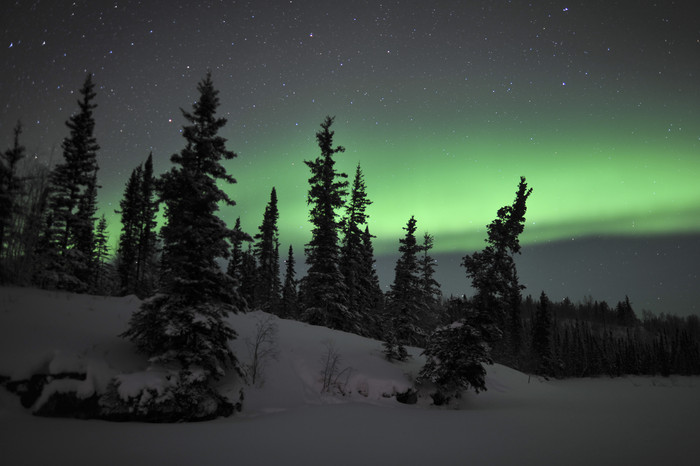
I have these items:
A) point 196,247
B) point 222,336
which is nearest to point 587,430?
point 222,336

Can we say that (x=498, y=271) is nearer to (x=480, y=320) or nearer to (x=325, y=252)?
(x=480, y=320)

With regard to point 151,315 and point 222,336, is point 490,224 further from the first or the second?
point 151,315

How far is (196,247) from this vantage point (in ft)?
37.6

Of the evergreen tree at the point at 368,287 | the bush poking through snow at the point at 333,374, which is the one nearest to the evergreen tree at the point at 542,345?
the evergreen tree at the point at 368,287

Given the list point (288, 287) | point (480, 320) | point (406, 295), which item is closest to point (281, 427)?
point (480, 320)

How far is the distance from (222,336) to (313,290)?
14340mm

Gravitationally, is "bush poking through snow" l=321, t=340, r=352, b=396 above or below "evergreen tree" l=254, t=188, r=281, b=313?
below

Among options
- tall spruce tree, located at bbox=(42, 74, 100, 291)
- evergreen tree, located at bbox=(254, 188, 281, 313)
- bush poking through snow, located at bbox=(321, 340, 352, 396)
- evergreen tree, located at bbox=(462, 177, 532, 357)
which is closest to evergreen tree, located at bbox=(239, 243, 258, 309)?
evergreen tree, located at bbox=(254, 188, 281, 313)

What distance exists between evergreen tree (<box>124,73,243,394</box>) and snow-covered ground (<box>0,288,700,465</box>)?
1277mm

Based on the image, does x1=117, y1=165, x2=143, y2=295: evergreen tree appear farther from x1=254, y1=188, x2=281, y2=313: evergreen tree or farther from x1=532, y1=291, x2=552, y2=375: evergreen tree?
x1=532, y1=291, x2=552, y2=375: evergreen tree

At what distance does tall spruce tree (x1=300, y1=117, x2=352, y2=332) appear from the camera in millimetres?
25219

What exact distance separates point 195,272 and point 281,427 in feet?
19.2

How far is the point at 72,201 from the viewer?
21.7 meters

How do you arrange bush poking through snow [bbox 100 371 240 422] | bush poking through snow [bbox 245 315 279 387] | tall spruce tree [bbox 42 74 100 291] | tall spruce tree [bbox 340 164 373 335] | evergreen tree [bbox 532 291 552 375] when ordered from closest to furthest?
bush poking through snow [bbox 100 371 240 422] < bush poking through snow [bbox 245 315 279 387] < tall spruce tree [bbox 42 74 100 291] < tall spruce tree [bbox 340 164 373 335] < evergreen tree [bbox 532 291 552 375]
